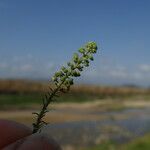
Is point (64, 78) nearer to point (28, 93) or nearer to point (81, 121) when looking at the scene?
point (81, 121)

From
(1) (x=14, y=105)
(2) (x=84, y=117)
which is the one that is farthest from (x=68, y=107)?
(2) (x=84, y=117)

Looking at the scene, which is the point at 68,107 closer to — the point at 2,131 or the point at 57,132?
the point at 57,132

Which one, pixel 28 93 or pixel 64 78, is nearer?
pixel 64 78

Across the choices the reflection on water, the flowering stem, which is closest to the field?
the reflection on water

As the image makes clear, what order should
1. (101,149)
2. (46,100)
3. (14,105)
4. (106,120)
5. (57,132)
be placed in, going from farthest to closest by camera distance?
(14,105)
(106,120)
(57,132)
(101,149)
(46,100)

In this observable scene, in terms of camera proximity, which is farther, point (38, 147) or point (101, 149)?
point (101, 149)

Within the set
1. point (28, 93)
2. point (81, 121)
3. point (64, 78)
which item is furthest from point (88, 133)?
point (28, 93)

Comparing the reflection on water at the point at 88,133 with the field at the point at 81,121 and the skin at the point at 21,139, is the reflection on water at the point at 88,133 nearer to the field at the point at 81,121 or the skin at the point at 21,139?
the field at the point at 81,121

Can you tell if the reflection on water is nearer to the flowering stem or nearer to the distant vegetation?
the distant vegetation
